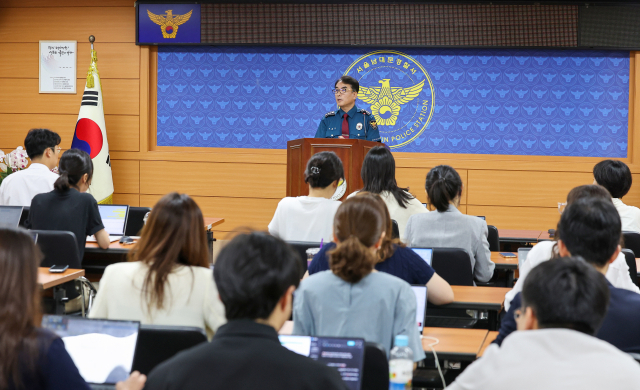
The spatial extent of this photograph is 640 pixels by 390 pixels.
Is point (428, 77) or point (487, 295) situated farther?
point (428, 77)

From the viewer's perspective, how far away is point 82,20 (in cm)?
746

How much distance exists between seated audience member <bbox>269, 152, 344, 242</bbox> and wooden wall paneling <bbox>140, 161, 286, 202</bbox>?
3452 mm

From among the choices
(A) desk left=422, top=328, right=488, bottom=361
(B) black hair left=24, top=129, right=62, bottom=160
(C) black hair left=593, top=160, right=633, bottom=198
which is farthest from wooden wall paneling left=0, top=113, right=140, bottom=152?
(A) desk left=422, top=328, right=488, bottom=361

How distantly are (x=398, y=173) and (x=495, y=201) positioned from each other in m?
1.15

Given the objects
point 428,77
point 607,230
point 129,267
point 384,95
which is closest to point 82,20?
point 384,95

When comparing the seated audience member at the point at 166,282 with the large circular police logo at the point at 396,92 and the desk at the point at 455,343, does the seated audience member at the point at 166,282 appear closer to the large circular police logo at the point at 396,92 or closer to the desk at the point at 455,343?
the desk at the point at 455,343

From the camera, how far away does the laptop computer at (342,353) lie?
63.1 inches

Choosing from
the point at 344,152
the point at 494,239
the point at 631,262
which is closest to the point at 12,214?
the point at 344,152

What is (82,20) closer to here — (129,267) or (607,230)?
(129,267)

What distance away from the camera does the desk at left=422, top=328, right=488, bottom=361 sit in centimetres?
218

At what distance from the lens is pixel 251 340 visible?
1141mm

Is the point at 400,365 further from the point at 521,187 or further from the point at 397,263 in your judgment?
the point at 521,187

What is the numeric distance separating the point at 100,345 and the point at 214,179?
18.4 feet

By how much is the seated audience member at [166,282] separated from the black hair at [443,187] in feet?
6.09
